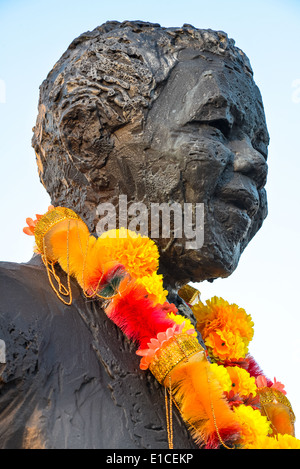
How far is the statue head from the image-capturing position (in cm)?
316

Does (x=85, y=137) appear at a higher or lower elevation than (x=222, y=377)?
higher

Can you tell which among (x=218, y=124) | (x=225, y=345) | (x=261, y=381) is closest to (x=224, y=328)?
(x=225, y=345)

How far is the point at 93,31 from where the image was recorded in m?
3.67

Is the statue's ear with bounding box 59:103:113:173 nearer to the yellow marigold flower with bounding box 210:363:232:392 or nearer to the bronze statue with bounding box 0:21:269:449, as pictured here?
the bronze statue with bounding box 0:21:269:449

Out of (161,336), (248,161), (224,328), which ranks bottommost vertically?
(161,336)

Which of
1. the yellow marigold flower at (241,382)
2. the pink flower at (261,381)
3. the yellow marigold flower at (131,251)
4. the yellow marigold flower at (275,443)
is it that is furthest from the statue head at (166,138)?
the yellow marigold flower at (275,443)

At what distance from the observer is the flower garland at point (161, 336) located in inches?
107

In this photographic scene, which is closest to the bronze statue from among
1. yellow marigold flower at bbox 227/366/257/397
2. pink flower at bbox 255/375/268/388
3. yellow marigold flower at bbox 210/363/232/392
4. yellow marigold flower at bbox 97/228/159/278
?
yellow marigold flower at bbox 97/228/159/278

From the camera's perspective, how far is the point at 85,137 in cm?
329

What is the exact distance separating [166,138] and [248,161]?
0.43 metres

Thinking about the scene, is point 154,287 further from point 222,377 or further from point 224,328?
point 224,328

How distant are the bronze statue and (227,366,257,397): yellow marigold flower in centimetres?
42
